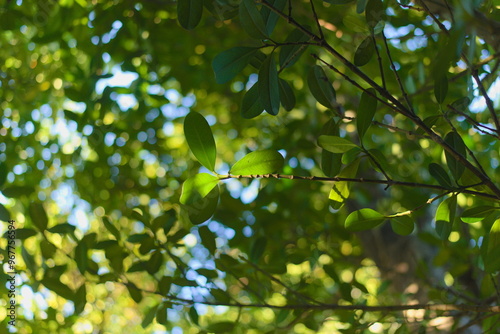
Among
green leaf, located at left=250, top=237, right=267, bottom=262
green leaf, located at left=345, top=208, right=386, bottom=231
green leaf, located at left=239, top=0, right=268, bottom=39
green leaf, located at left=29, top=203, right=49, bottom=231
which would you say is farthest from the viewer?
green leaf, located at left=250, top=237, right=267, bottom=262

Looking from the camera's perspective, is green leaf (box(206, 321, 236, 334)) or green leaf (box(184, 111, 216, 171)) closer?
green leaf (box(184, 111, 216, 171))

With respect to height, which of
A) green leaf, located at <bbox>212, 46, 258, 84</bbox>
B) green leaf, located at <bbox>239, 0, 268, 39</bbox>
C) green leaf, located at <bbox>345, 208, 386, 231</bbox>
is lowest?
green leaf, located at <bbox>345, 208, 386, 231</bbox>

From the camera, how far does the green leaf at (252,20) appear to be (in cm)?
61

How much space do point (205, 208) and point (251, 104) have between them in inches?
7.3

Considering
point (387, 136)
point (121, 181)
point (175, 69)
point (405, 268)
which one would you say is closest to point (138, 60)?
point (175, 69)

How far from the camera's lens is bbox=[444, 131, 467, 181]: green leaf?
66 cm

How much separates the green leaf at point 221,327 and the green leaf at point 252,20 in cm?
68

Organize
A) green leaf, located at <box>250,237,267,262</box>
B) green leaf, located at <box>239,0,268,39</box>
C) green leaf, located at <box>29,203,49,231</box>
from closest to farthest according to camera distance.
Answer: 1. green leaf, located at <box>239,0,268,39</box>
2. green leaf, located at <box>29,203,49,231</box>
3. green leaf, located at <box>250,237,267,262</box>

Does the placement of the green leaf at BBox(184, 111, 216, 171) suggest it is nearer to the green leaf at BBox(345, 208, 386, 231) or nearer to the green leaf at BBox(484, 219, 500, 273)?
the green leaf at BBox(345, 208, 386, 231)

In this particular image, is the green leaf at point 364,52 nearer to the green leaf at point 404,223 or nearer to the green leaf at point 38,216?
the green leaf at point 404,223

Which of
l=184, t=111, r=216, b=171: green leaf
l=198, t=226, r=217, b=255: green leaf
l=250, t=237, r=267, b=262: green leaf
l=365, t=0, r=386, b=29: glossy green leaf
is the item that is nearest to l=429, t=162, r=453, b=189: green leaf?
l=365, t=0, r=386, b=29: glossy green leaf

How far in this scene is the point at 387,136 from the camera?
5.92 feet

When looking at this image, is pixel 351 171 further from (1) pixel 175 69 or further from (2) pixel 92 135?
(1) pixel 175 69

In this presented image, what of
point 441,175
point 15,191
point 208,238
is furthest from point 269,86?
point 15,191
